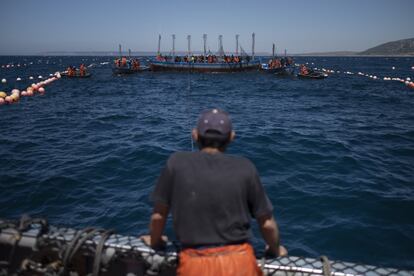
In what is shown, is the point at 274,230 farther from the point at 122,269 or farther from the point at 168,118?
the point at 168,118

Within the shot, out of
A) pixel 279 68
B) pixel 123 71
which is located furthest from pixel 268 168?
pixel 123 71

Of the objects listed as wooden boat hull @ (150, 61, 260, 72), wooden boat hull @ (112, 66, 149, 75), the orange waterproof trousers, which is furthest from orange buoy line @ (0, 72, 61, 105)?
the orange waterproof trousers

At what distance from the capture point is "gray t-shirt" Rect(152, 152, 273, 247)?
2.35m

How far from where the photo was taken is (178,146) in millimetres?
14414

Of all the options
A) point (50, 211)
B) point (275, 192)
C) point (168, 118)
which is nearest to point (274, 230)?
point (275, 192)

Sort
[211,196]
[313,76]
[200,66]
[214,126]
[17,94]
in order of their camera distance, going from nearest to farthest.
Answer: [211,196], [214,126], [17,94], [313,76], [200,66]

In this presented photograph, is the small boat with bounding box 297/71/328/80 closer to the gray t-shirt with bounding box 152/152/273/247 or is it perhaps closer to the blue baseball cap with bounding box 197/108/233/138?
the blue baseball cap with bounding box 197/108/233/138

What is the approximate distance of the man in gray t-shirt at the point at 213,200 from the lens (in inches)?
92.7

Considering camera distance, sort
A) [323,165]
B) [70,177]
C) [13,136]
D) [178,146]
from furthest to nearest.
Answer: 1. [13,136]
2. [178,146]
3. [323,165]
4. [70,177]

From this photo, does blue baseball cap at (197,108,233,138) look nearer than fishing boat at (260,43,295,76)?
Yes

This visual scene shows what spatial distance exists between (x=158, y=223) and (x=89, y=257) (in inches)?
33.9

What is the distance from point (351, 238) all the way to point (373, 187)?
3202mm

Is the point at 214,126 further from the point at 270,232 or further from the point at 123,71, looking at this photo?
the point at 123,71

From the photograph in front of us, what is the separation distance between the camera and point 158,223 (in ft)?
8.90
